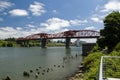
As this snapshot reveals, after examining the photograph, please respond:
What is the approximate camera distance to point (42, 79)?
3978 cm

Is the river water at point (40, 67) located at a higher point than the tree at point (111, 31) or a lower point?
lower

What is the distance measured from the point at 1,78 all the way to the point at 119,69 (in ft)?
90.9

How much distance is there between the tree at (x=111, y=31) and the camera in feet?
169

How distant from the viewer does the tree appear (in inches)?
2023

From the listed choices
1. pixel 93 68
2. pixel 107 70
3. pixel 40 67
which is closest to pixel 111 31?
pixel 40 67

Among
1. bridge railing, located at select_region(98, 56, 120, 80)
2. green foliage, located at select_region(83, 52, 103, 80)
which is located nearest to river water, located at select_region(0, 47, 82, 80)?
green foliage, located at select_region(83, 52, 103, 80)

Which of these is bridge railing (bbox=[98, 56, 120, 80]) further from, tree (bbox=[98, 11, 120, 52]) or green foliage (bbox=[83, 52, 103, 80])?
tree (bbox=[98, 11, 120, 52])

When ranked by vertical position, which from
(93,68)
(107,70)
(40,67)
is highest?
(107,70)

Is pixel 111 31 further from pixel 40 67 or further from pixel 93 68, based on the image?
pixel 93 68

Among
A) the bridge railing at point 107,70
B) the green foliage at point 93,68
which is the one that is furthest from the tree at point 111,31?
the bridge railing at point 107,70

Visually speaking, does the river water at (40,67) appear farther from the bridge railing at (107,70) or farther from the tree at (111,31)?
the bridge railing at (107,70)

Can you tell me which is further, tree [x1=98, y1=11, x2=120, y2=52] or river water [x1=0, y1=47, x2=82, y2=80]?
tree [x1=98, y1=11, x2=120, y2=52]

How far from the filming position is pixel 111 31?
5200 cm

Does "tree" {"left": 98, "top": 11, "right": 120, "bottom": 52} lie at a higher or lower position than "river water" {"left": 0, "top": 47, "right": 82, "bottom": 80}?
higher
